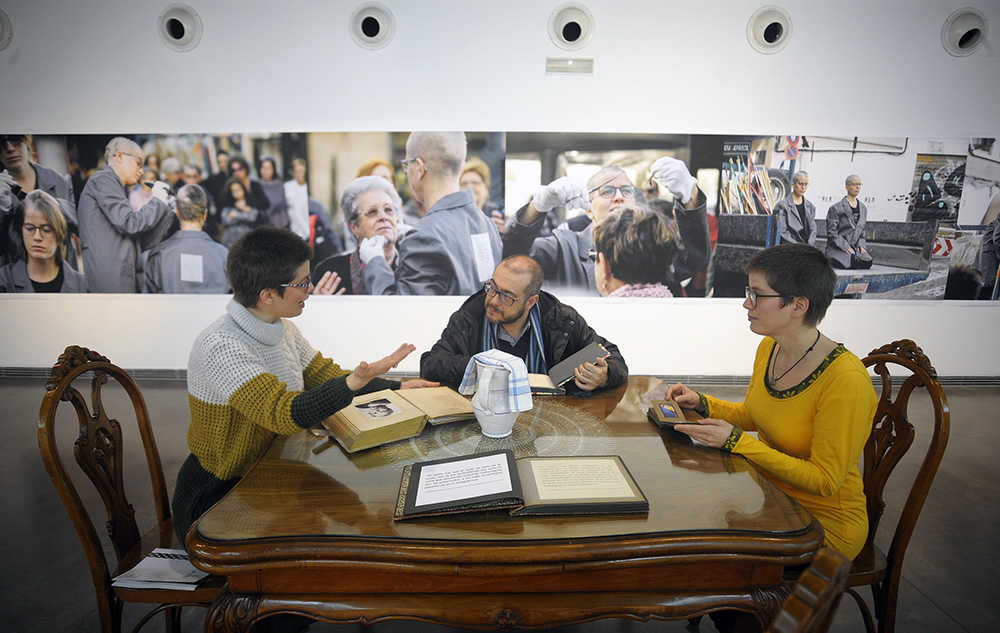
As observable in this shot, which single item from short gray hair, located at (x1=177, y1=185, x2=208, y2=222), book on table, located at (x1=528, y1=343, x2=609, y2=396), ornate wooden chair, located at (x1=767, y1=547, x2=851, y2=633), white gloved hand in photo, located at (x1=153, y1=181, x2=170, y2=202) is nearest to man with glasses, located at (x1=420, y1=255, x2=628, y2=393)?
book on table, located at (x1=528, y1=343, x2=609, y2=396)

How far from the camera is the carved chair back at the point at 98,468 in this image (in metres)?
1.32

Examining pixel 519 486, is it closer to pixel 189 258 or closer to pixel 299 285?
pixel 299 285

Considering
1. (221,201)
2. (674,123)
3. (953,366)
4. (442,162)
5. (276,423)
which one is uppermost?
Answer: (674,123)

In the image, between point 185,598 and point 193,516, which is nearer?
point 185,598

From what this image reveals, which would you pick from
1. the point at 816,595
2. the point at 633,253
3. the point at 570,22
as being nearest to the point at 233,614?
the point at 816,595

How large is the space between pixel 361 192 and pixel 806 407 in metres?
3.56

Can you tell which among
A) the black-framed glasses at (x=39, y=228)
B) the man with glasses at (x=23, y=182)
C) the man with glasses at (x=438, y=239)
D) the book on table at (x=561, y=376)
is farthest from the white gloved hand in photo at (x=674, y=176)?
the black-framed glasses at (x=39, y=228)

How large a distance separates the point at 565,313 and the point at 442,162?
213 centimetres

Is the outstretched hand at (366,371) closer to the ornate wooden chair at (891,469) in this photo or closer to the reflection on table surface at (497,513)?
the reflection on table surface at (497,513)

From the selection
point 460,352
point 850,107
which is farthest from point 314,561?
point 850,107

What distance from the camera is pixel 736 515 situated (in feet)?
3.99

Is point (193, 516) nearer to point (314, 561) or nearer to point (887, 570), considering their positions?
point (314, 561)

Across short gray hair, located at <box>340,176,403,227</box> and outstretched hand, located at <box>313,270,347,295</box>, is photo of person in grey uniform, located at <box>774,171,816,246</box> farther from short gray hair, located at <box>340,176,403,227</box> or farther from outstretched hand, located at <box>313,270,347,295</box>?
outstretched hand, located at <box>313,270,347,295</box>

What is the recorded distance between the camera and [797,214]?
13.9 ft
